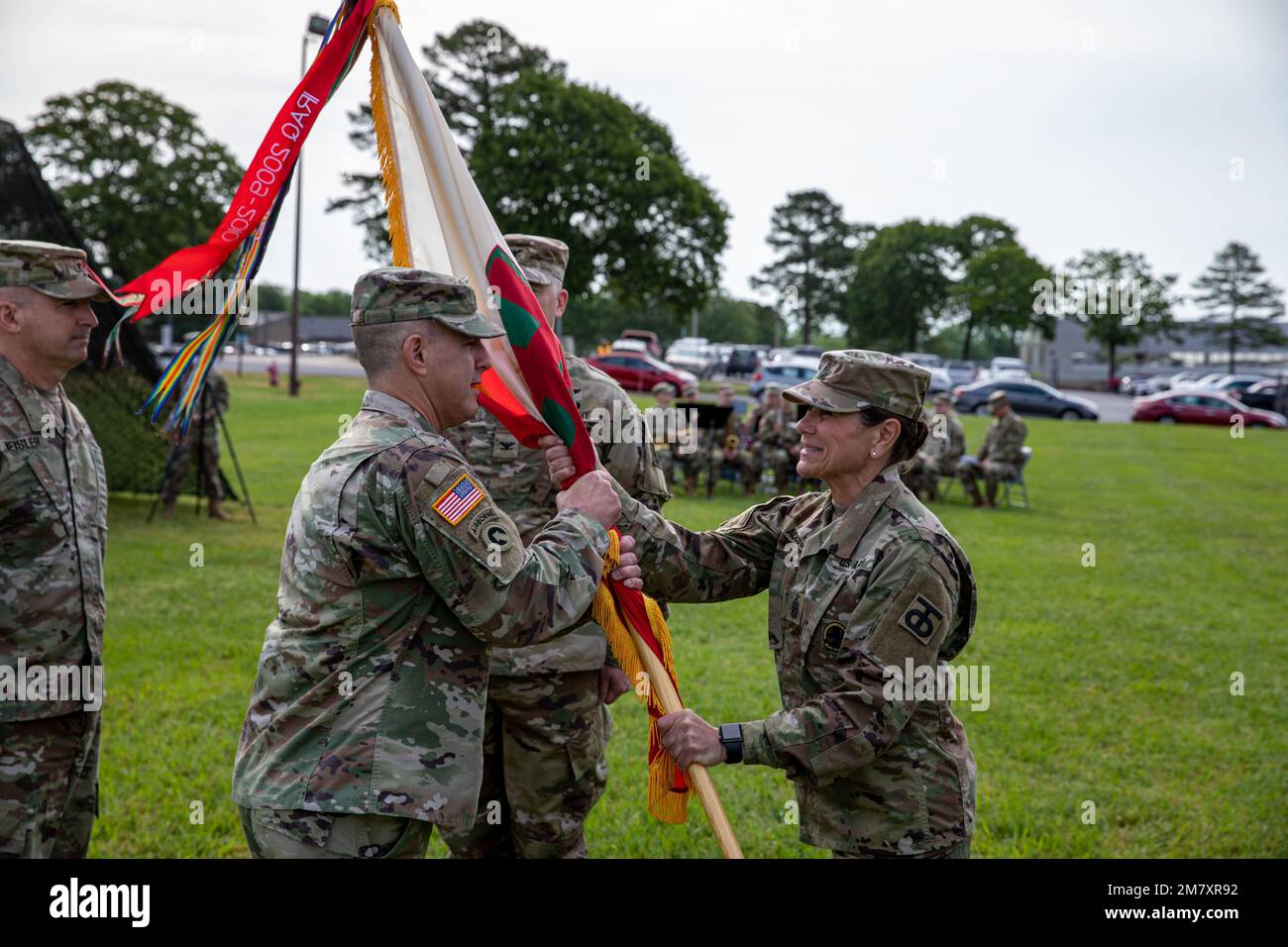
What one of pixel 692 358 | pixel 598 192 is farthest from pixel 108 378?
pixel 692 358

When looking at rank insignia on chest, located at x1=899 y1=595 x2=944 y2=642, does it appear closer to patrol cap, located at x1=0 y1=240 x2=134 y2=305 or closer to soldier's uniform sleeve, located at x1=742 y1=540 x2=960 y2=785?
soldier's uniform sleeve, located at x1=742 y1=540 x2=960 y2=785

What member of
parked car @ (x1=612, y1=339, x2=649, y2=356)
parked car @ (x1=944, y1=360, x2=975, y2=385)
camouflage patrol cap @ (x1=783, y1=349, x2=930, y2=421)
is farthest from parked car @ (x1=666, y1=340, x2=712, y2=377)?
camouflage patrol cap @ (x1=783, y1=349, x2=930, y2=421)

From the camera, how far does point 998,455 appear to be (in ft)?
59.5

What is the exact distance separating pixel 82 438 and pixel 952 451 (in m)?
16.0

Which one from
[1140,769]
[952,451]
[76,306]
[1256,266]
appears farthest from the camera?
[1256,266]

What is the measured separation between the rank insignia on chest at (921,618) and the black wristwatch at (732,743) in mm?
593

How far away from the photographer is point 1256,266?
72875mm

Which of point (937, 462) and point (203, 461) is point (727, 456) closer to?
point (937, 462)

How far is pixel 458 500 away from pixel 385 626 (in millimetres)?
408

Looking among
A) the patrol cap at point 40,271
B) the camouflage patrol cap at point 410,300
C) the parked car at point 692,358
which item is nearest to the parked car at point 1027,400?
the parked car at point 692,358

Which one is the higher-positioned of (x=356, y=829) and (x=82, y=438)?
(x=82, y=438)

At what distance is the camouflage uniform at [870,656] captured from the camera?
3246 mm
